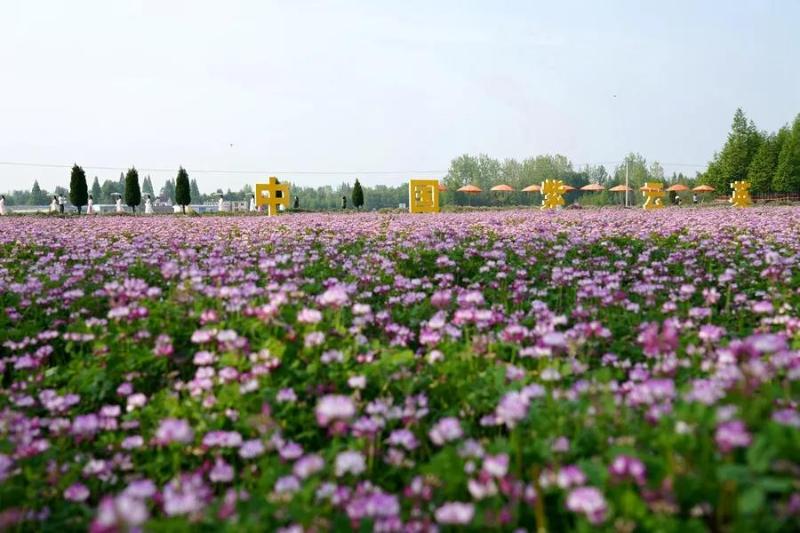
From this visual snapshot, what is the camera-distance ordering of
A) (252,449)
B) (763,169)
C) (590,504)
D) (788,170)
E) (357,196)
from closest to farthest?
(590,504) < (252,449) < (357,196) < (788,170) < (763,169)

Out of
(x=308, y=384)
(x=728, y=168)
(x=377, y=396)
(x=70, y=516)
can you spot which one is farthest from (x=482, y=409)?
(x=728, y=168)

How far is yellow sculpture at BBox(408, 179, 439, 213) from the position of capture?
30.0 meters

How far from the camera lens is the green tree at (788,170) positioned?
6181 centimetres

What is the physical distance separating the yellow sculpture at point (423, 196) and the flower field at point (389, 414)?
76.3ft

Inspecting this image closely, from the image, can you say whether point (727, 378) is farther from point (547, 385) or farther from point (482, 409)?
point (482, 409)

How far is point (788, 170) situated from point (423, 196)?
4821 cm

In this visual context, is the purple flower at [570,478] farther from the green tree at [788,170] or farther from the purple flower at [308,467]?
the green tree at [788,170]

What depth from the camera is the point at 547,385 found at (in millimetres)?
3625

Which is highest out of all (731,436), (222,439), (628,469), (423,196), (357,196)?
(357,196)

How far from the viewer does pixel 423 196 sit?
101ft

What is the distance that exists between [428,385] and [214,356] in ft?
4.45

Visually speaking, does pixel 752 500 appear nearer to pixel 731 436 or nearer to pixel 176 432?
pixel 731 436

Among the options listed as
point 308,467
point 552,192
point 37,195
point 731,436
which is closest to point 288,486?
point 308,467

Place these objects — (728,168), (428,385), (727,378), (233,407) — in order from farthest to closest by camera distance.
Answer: (728,168) → (428,385) → (233,407) → (727,378)
